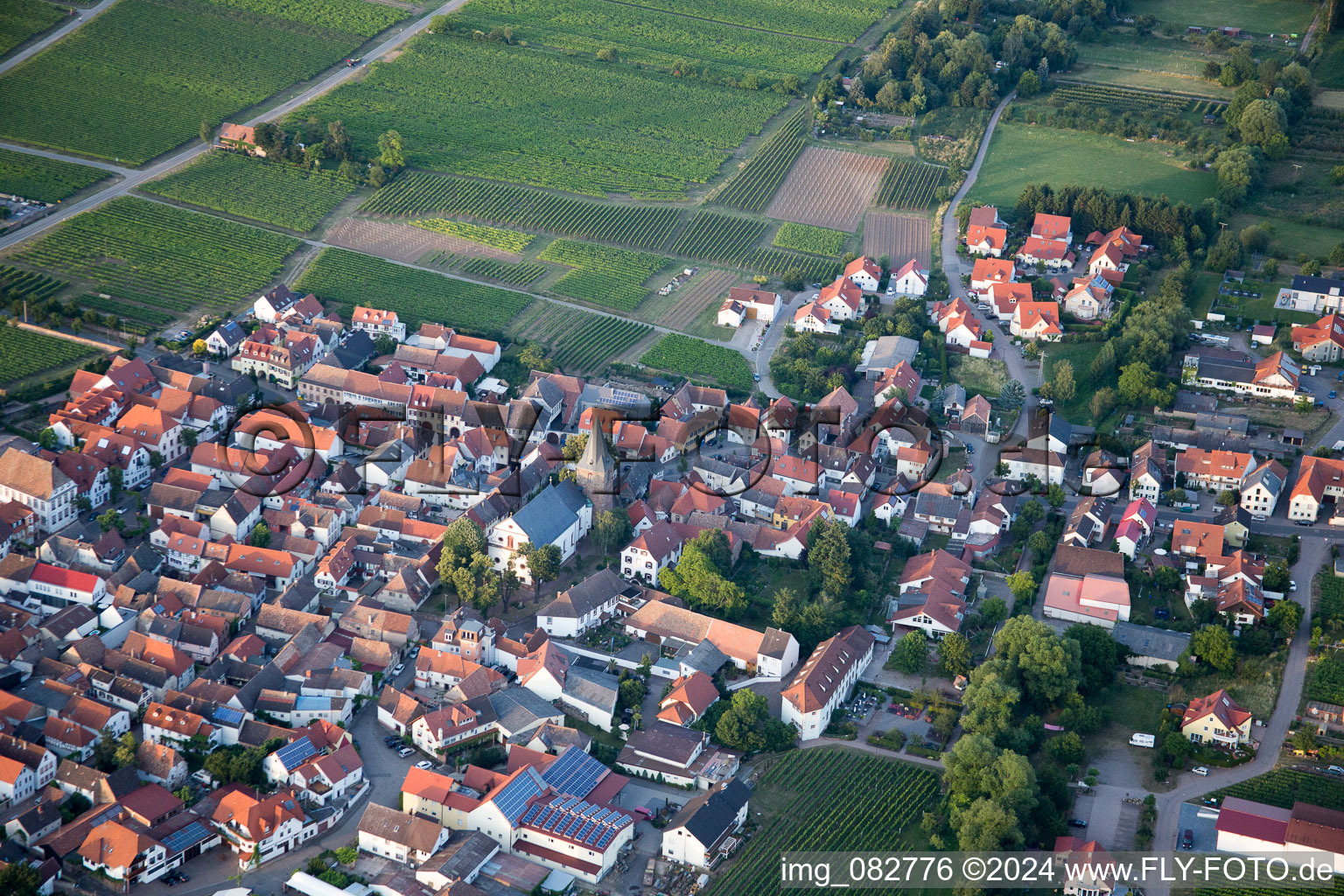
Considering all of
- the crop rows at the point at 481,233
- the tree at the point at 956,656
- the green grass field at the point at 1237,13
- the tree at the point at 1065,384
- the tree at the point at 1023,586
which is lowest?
the tree at the point at 956,656

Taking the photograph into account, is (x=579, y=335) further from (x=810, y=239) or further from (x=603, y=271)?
(x=810, y=239)

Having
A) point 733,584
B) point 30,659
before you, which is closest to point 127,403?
point 30,659

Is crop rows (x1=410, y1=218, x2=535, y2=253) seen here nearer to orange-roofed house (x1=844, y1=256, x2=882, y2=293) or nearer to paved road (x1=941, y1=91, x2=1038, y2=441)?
orange-roofed house (x1=844, y1=256, x2=882, y2=293)

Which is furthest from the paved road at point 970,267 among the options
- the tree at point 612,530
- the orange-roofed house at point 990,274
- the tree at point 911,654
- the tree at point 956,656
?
the tree at point 612,530

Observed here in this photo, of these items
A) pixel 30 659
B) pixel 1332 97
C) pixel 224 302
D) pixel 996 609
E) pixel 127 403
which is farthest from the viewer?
pixel 1332 97

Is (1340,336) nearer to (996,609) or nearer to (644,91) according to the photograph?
(996,609)

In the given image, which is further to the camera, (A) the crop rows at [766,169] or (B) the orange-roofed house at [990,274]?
(A) the crop rows at [766,169]

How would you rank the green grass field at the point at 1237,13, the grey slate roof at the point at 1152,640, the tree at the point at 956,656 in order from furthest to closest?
the green grass field at the point at 1237,13 < the grey slate roof at the point at 1152,640 < the tree at the point at 956,656

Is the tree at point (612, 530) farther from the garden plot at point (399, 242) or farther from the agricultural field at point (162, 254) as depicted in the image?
the agricultural field at point (162, 254)
